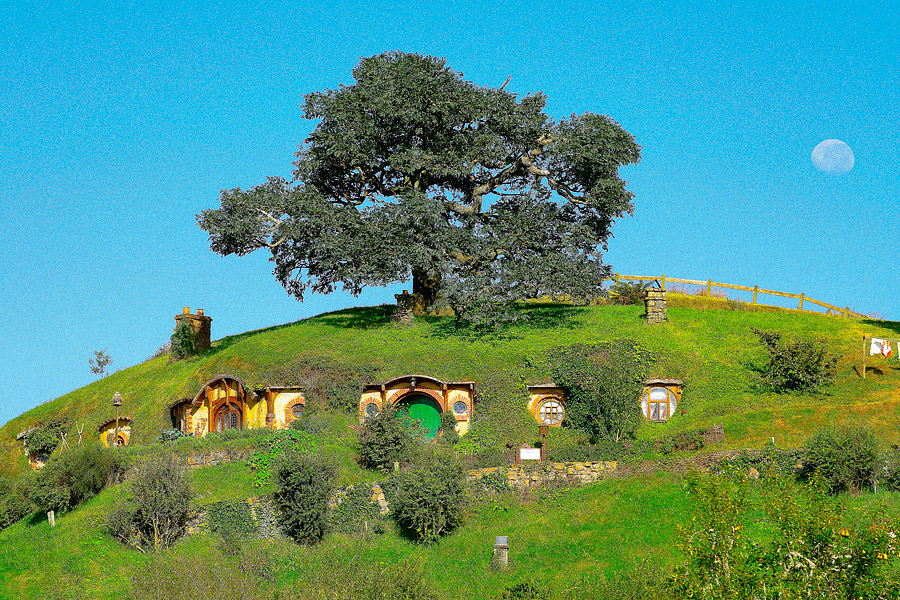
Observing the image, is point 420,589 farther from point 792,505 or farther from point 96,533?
point 96,533

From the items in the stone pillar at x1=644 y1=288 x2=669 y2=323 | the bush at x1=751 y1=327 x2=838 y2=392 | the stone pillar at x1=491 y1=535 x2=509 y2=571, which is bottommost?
the stone pillar at x1=491 y1=535 x2=509 y2=571

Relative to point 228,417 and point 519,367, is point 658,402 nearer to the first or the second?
point 519,367

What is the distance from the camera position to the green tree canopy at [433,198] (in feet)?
148

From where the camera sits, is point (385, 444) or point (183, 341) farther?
point (183, 341)

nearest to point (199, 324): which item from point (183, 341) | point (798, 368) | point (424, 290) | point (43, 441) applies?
point (183, 341)

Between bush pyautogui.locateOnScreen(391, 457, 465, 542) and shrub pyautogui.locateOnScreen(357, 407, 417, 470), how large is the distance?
2.51 meters

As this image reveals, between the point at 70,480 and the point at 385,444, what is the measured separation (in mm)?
11369

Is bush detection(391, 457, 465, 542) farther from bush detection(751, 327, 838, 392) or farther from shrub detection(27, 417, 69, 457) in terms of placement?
shrub detection(27, 417, 69, 457)

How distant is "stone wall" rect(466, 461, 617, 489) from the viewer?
31.1 m

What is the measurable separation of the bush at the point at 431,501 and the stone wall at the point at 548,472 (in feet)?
7.11

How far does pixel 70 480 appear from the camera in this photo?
3164cm

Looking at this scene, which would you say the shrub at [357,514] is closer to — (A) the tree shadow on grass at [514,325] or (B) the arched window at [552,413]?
(B) the arched window at [552,413]

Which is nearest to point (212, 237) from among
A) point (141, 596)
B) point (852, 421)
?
point (141, 596)

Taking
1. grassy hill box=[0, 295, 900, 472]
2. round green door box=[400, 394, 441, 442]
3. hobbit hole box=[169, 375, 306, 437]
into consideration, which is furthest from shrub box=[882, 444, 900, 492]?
hobbit hole box=[169, 375, 306, 437]
